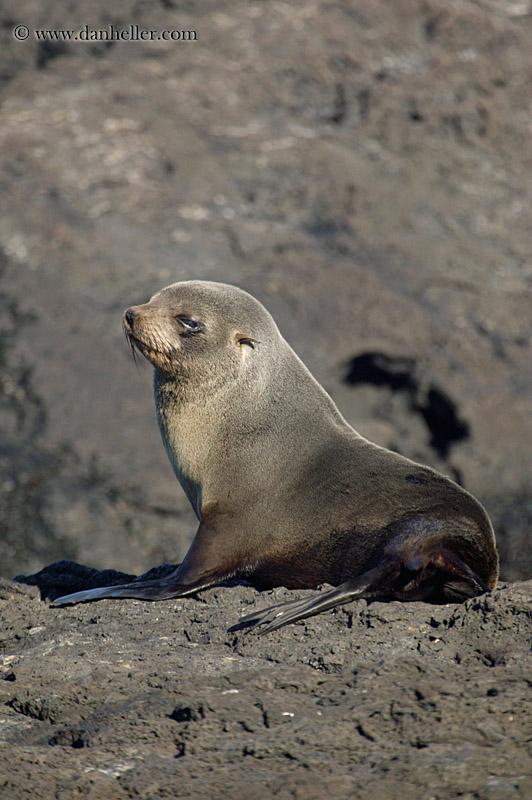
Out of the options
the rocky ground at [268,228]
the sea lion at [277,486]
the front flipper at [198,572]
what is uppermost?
the sea lion at [277,486]

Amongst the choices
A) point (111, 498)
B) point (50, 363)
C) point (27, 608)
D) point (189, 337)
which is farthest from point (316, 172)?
point (27, 608)

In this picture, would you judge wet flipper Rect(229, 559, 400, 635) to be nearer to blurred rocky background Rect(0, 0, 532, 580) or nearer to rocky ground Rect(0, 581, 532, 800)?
rocky ground Rect(0, 581, 532, 800)

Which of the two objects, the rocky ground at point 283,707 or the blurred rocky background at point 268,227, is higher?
the rocky ground at point 283,707

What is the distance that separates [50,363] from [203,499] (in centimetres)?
661

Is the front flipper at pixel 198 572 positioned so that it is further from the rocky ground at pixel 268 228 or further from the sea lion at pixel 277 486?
the rocky ground at pixel 268 228

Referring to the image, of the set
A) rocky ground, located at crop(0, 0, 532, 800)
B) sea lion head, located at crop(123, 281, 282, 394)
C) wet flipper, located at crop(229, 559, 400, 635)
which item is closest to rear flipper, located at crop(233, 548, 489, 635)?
wet flipper, located at crop(229, 559, 400, 635)

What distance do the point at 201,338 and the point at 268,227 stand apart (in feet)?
23.3

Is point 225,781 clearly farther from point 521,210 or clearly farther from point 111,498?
point 521,210

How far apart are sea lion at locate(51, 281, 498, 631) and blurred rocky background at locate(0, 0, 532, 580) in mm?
5074

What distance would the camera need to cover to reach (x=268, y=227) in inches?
488

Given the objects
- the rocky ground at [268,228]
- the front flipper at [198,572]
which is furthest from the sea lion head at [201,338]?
the rocky ground at [268,228]

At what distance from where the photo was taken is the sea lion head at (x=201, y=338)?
5559 millimetres

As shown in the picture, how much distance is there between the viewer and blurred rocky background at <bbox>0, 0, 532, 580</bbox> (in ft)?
35.6

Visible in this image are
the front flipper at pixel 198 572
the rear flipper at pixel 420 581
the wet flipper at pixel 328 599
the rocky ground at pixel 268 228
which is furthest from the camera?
the rocky ground at pixel 268 228
